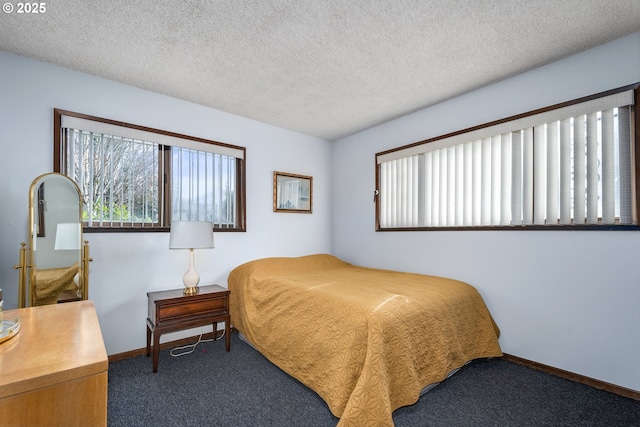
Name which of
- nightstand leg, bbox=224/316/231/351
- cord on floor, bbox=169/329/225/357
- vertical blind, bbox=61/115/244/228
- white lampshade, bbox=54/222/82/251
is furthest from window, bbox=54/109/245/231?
cord on floor, bbox=169/329/225/357

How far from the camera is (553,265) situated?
2268 millimetres

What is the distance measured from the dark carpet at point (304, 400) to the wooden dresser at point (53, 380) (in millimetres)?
1070

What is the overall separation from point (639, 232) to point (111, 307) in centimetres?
402

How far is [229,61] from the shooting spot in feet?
7.47

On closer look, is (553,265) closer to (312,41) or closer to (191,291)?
(312,41)

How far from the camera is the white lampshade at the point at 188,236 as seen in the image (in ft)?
8.12

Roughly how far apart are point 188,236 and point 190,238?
2 centimetres

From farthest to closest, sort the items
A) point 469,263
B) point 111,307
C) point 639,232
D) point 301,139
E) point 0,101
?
point 301,139 < point 469,263 < point 111,307 < point 0,101 < point 639,232

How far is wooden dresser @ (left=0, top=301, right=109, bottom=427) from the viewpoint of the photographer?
2.38ft

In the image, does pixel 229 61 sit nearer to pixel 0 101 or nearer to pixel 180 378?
pixel 0 101

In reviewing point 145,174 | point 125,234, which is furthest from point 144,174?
point 125,234

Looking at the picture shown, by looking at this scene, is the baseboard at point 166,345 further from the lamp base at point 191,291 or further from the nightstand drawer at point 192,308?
the lamp base at point 191,291

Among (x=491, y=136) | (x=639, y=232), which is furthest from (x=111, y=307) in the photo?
(x=639, y=232)

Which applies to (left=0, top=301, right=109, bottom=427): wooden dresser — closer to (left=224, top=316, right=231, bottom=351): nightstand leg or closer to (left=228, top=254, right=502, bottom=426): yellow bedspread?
(left=228, top=254, right=502, bottom=426): yellow bedspread
